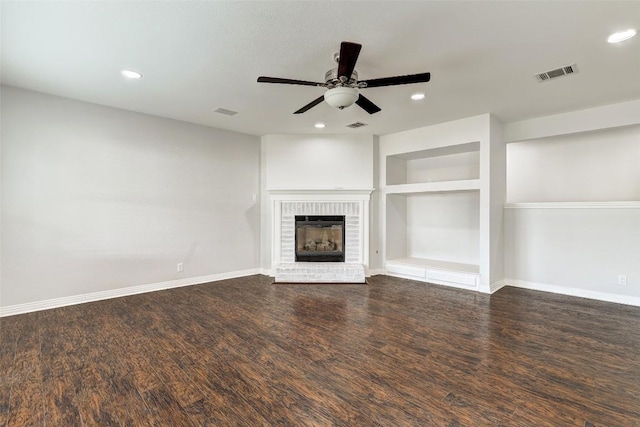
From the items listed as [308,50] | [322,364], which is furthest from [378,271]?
[308,50]

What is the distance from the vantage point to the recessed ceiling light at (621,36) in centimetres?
240

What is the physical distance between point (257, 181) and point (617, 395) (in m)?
5.43

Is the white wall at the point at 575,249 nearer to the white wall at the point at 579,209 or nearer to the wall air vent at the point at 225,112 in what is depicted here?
the white wall at the point at 579,209

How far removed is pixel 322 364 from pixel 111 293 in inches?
138

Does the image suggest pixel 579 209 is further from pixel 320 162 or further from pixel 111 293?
pixel 111 293

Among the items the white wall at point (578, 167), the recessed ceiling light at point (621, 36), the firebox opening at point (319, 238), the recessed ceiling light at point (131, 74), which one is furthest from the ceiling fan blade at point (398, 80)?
the white wall at point (578, 167)

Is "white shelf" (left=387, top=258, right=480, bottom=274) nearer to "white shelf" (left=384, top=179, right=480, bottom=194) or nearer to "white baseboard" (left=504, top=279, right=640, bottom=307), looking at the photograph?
"white baseboard" (left=504, top=279, right=640, bottom=307)

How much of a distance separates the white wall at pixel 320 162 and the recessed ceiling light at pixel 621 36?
11.4 ft

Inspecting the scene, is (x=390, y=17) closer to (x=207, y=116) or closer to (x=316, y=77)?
(x=316, y=77)

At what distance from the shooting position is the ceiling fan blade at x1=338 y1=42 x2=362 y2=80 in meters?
2.11

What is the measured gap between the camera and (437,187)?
505 centimetres

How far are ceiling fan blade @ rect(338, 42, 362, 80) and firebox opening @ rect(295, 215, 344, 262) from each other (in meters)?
3.38

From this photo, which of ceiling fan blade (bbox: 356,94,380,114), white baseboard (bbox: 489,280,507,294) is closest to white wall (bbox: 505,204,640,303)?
white baseboard (bbox: 489,280,507,294)

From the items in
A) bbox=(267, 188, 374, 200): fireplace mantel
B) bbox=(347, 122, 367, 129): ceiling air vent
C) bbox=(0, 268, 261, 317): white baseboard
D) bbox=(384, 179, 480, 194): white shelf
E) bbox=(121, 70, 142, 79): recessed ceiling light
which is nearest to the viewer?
bbox=(121, 70, 142, 79): recessed ceiling light
